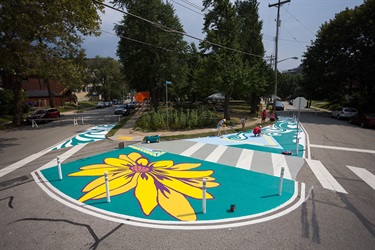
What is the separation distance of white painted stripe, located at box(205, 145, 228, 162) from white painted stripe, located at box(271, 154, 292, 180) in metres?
2.70

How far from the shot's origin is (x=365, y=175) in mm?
8242

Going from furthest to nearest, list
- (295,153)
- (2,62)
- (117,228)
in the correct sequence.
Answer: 1. (2,62)
2. (295,153)
3. (117,228)

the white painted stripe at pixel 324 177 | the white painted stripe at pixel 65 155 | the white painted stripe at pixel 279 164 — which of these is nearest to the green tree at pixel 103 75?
the white painted stripe at pixel 65 155

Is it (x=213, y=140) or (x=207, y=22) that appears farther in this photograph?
(x=207, y=22)

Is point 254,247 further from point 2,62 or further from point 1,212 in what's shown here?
point 2,62

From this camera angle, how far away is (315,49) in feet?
115

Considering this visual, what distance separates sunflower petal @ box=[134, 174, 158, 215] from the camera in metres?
5.85

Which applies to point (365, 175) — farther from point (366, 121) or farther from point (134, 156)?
point (366, 121)

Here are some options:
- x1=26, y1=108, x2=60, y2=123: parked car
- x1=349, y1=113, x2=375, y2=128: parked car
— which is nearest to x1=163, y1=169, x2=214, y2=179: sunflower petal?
x1=349, y1=113, x2=375, y2=128: parked car

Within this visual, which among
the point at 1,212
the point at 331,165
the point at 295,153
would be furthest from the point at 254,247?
the point at 295,153

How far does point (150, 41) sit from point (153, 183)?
2053cm

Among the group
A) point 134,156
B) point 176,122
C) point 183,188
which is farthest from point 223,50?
point 183,188

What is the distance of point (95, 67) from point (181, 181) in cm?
7866

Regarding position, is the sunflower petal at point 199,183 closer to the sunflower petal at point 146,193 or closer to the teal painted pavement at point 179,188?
the teal painted pavement at point 179,188
